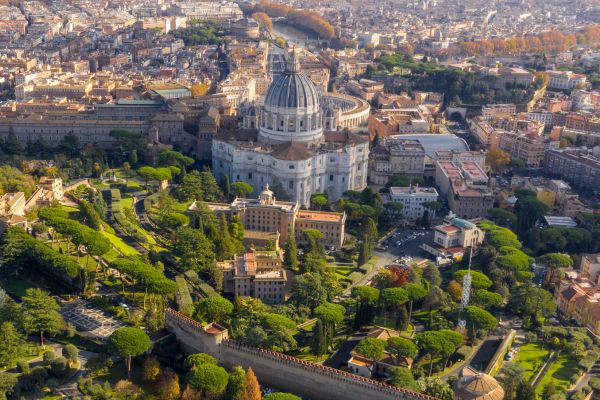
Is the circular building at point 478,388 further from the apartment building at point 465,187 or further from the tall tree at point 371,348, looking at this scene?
the apartment building at point 465,187

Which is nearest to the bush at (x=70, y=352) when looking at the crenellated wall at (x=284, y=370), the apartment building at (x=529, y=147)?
the crenellated wall at (x=284, y=370)

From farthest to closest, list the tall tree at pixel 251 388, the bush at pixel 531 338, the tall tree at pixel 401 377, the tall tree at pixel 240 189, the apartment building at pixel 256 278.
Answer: the tall tree at pixel 240 189
the apartment building at pixel 256 278
the bush at pixel 531 338
the tall tree at pixel 401 377
the tall tree at pixel 251 388

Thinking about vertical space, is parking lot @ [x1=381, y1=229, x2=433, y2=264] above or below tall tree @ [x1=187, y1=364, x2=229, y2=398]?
below

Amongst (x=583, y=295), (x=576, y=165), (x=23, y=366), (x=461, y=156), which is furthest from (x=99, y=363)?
(x=576, y=165)

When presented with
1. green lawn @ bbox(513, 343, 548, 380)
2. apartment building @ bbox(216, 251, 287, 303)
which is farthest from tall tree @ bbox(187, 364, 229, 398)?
green lawn @ bbox(513, 343, 548, 380)

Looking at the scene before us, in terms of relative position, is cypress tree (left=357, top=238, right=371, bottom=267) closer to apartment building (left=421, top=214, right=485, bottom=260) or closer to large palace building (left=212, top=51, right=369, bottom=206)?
apartment building (left=421, top=214, right=485, bottom=260)

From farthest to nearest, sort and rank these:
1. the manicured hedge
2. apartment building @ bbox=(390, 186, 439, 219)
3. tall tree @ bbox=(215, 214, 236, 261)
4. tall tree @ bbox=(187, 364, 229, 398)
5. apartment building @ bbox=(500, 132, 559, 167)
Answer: apartment building @ bbox=(500, 132, 559, 167) → apartment building @ bbox=(390, 186, 439, 219) → tall tree @ bbox=(215, 214, 236, 261) → the manicured hedge → tall tree @ bbox=(187, 364, 229, 398)

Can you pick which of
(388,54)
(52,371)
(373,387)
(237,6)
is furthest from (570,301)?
(237,6)
